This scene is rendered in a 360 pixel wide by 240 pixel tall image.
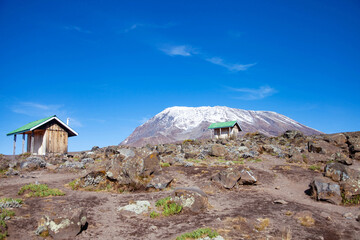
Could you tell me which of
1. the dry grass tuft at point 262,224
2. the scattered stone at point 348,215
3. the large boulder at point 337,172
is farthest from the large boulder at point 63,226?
the large boulder at point 337,172

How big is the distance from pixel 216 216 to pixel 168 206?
2053 millimetres

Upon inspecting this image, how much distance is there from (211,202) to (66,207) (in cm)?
620

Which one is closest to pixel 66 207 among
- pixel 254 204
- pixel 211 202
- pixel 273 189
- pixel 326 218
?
pixel 211 202

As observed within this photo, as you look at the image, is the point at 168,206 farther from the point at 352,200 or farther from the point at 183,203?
the point at 352,200

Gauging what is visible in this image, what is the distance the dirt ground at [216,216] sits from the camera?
7844mm

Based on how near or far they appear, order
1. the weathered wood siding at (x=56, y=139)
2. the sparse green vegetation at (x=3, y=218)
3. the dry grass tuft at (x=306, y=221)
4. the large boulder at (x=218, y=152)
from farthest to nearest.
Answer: the weathered wood siding at (x=56, y=139)
the large boulder at (x=218, y=152)
the dry grass tuft at (x=306, y=221)
the sparse green vegetation at (x=3, y=218)

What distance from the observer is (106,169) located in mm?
14391

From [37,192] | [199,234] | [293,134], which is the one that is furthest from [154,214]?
[293,134]

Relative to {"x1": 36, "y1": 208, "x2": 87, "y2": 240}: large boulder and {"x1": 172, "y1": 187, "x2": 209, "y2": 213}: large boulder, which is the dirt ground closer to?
{"x1": 36, "y1": 208, "x2": 87, "y2": 240}: large boulder

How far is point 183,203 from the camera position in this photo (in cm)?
1001

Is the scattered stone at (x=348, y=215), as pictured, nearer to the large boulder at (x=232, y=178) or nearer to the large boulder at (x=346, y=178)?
the large boulder at (x=346, y=178)

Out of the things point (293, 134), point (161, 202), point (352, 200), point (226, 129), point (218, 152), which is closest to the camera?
point (161, 202)

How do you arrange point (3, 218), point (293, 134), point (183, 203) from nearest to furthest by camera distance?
point (3, 218) → point (183, 203) → point (293, 134)

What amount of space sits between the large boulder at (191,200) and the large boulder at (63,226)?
12.9 ft
